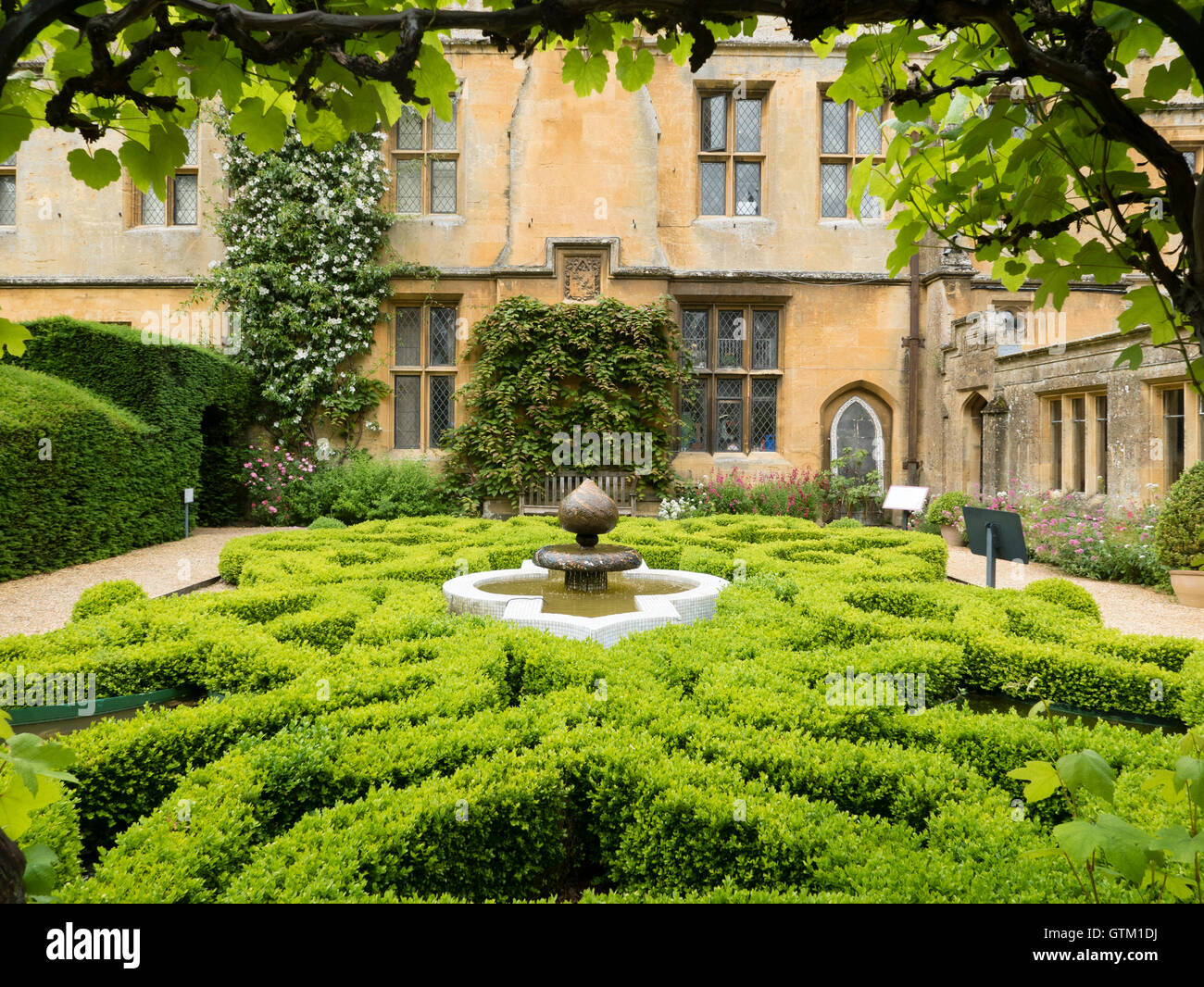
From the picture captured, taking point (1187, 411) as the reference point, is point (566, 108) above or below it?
above

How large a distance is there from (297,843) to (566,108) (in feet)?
40.3

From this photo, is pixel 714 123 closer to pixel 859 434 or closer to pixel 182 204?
pixel 859 434

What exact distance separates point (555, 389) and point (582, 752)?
374 inches

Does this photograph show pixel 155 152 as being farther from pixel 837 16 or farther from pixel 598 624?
pixel 598 624

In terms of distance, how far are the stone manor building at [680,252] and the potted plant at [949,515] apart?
2.36 feet

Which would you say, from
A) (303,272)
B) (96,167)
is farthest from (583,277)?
(96,167)

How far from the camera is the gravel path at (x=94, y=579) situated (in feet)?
18.4

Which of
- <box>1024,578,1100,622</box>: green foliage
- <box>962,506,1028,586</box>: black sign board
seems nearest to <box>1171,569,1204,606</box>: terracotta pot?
<box>962,506,1028,586</box>: black sign board

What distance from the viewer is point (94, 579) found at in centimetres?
718

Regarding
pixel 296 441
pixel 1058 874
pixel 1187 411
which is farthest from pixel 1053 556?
pixel 296 441

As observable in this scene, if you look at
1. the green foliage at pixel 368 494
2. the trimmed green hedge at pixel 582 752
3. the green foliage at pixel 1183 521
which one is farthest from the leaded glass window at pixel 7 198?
the green foliage at pixel 1183 521

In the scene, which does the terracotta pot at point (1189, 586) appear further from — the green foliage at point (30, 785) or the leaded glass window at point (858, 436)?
the green foliage at point (30, 785)

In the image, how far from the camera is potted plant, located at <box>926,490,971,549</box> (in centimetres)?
1062
